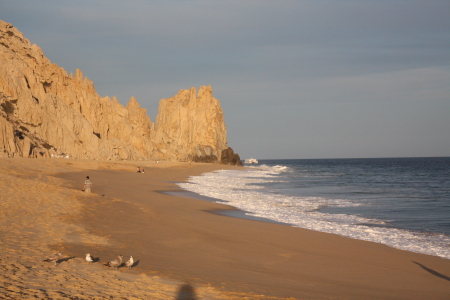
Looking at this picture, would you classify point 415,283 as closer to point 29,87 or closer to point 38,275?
point 38,275

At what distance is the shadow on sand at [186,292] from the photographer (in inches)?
251

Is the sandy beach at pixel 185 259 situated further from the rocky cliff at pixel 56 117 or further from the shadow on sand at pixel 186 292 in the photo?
the rocky cliff at pixel 56 117

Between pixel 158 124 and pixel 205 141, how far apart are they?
28.9 meters

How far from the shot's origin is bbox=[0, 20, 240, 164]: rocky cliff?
4706 centimetres

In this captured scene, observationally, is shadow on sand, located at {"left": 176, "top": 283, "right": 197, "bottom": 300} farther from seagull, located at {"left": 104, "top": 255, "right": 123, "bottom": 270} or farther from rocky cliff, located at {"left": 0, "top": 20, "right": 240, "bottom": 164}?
rocky cliff, located at {"left": 0, "top": 20, "right": 240, "bottom": 164}

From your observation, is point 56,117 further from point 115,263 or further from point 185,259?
point 115,263

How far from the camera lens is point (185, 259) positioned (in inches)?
358

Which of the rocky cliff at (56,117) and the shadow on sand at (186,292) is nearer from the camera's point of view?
the shadow on sand at (186,292)

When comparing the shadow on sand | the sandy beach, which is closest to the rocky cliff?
the sandy beach

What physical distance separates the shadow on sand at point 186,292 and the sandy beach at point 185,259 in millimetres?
16

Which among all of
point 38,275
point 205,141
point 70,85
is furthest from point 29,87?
point 205,141

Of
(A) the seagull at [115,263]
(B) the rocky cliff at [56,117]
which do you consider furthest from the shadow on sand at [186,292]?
(B) the rocky cliff at [56,117]

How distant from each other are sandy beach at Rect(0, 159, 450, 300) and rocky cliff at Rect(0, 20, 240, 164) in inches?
1001

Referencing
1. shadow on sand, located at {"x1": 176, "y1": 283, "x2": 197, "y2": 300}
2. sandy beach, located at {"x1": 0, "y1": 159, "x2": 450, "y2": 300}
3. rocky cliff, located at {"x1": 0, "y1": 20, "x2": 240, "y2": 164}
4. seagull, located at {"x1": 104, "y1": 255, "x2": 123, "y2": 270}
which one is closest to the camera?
shadow on sand, located at {"x1": 176, "y1": 283, "x2": 197, "y2": 300}
